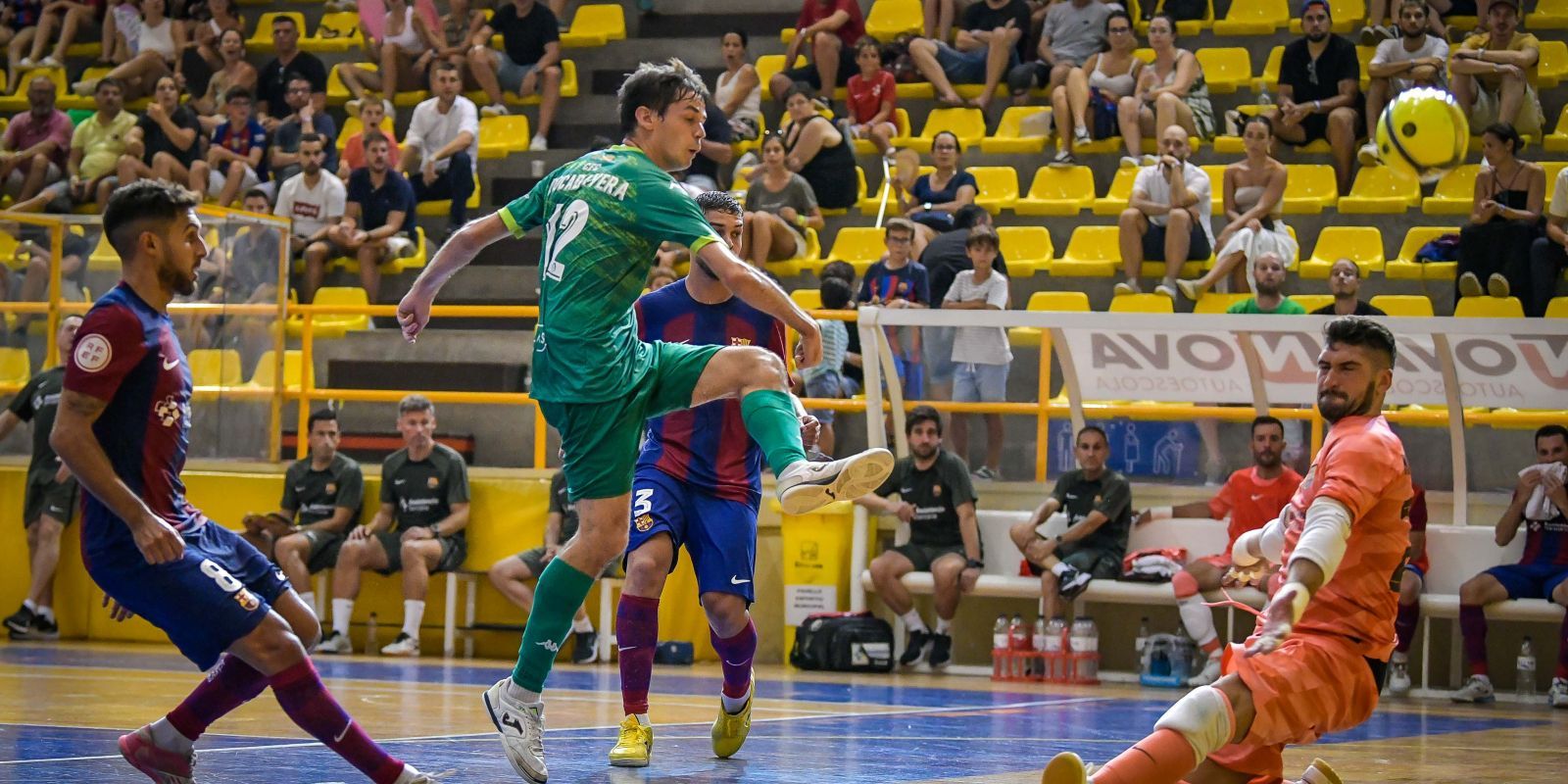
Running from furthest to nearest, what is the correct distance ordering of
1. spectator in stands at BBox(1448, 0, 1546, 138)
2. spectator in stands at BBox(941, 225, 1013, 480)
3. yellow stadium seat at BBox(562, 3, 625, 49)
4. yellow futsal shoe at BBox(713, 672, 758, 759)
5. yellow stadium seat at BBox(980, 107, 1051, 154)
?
yellow stadium seat at BBox(562, 3, 625, 49)
yellow stadium seat at BBox(980, 107, 1051, 154)
spectator in stands at BBox(1448, 0, 1546, 138)
spectator in stands at BBox(941, 225, 1013, 480)
yellow futsal shoe at BBox(713, 672, 758, 759)

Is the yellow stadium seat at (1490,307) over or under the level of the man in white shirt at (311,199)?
under

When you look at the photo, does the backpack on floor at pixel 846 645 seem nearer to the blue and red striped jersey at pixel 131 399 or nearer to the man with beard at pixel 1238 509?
the man with beard at pixel 1238 509

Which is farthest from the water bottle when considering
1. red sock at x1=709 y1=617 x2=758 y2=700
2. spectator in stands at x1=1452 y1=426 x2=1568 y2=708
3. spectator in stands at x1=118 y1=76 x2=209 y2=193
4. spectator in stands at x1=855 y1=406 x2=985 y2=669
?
spectator in stands at x1=118 y1=76 x2=209 y2=193

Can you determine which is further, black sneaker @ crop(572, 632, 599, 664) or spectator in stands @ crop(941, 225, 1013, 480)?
black sneaker @ crop(572, 632, 599, 664)

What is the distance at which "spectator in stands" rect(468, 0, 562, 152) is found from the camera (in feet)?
68.3

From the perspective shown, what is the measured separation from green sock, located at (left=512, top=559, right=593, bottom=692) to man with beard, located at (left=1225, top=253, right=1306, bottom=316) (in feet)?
28.6

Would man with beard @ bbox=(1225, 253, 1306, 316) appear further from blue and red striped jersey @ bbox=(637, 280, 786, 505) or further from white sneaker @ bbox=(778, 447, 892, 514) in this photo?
Result: white sneaker @ bbox=(778, 447, 892, 514)

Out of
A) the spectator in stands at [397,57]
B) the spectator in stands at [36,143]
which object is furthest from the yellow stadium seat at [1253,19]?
the spectator in stands at [36,143]

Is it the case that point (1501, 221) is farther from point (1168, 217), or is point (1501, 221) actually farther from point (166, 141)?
point (166, 141)

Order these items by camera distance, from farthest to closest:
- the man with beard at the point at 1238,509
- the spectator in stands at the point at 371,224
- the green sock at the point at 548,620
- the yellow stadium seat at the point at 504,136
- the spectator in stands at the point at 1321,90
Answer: the yellow stadium seat at the point at 504,136
the spectator in stands at the point at 371,224
the spectator in stands at the point at 1321,90
the man with beard at the point at 1238,509
the green sock at the point at 548,620

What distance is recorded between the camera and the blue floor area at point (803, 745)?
6516 millimetres

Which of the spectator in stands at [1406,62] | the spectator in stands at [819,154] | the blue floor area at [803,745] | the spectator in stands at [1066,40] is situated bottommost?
the blue floor area at [803,745]

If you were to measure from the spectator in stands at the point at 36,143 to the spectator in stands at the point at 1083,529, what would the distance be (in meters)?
12.5

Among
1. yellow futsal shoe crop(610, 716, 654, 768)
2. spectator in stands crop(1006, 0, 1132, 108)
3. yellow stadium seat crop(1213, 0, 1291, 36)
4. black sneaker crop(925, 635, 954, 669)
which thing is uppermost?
yellow stadium seat crop(1213, 0, 1291, 36)
